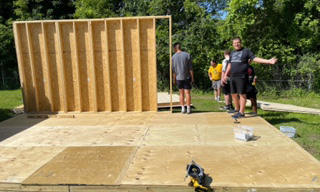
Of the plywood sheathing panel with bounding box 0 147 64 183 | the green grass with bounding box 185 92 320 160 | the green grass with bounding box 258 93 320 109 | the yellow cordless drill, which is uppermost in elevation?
the yellow cordless drill

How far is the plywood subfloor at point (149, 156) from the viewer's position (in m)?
2.88

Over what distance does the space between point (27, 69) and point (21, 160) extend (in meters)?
3.86

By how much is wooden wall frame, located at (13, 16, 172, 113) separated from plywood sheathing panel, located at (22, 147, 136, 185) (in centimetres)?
277

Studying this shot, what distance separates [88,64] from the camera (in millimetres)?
6562

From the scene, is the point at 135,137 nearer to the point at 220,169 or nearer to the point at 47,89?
the point at 220,169

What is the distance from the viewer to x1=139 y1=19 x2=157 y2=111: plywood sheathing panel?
20.6 ft

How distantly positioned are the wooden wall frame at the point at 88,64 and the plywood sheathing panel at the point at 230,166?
116 inches

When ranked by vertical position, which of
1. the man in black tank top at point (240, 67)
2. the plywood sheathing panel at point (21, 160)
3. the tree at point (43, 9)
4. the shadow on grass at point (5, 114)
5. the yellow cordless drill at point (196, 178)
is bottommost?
the shadow on grass at point (5, 114)

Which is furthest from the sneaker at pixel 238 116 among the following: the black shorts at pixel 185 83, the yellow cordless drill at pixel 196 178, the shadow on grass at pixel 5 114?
the shadow on grass at pixel 5 114

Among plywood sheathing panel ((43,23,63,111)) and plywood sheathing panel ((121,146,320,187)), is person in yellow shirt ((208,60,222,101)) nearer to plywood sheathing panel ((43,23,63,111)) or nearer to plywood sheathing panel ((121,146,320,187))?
plywood sheathing panel ((43,23,63,111))

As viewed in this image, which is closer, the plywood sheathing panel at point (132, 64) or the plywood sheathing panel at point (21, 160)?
the plywood sheathing panel at point (21, 160)

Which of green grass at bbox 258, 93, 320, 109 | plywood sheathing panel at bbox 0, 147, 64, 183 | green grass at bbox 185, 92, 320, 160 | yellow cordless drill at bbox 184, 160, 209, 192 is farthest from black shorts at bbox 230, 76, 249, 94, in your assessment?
green grass at bbox 258, 93, 320, 109

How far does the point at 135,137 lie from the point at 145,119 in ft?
4.47

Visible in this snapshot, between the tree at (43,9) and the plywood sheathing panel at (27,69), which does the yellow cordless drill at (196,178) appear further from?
the tree at (43,9)
